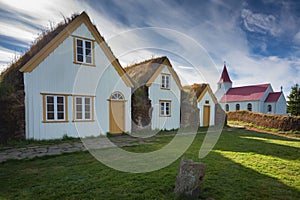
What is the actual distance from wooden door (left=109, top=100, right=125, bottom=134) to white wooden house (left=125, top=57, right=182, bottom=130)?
2080 mm

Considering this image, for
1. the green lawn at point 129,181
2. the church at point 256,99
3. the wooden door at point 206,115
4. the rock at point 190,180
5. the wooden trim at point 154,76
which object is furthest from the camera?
→ the church at point 256,99

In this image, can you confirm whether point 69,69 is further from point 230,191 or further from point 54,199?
point 230,191

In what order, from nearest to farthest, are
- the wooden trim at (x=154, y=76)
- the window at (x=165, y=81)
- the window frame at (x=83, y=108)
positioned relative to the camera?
1. the window frame at (x=83, y=108)
2. the wooden trim at (x=154, y=76)
3. the window at (x=165, y=81)

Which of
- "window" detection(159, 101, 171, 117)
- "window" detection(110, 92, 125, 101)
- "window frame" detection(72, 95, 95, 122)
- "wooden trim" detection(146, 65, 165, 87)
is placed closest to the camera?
"window frame" detection(72, 95, 95, 122)

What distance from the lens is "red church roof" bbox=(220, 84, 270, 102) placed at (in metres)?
32.9

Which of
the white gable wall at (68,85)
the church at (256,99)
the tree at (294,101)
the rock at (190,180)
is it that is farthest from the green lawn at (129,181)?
the tree at (294,101)

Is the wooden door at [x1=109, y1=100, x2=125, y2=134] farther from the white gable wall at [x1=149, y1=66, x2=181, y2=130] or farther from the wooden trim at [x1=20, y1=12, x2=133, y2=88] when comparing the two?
the white gable wall at [x1=149, y1=66, x2=181, y2=130]

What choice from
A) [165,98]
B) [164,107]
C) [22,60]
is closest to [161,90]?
[165,98]

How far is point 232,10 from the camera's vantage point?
784cm

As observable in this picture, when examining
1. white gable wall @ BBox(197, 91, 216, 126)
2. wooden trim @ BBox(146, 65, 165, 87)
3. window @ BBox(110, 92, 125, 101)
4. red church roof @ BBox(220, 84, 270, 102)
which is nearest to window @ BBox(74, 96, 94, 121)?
window @ BBox(110, 92, 125, 101)

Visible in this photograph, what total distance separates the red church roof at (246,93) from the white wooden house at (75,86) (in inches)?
1215

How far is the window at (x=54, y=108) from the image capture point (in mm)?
8219

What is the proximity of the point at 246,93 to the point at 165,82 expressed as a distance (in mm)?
28496

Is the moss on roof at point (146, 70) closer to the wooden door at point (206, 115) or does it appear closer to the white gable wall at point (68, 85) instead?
the white gable wall at point (68, 85)
